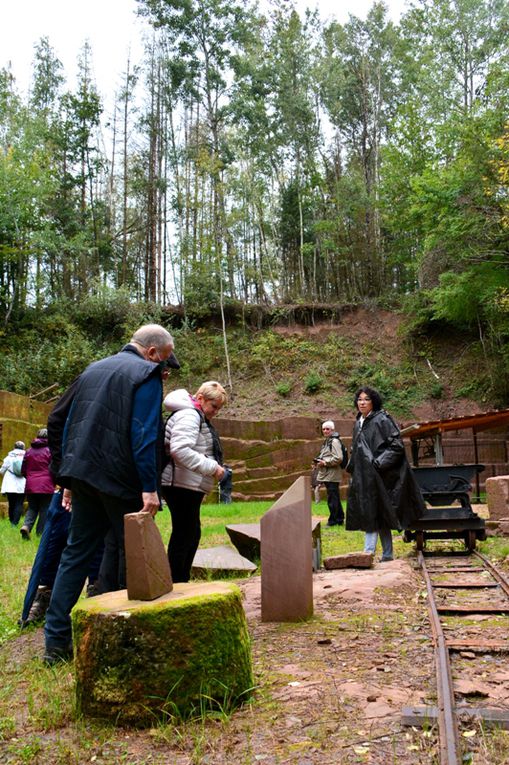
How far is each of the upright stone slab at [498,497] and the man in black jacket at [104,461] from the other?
8430mm

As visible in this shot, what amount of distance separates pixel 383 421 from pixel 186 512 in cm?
344

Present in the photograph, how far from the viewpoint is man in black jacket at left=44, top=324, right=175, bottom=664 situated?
3.71 m

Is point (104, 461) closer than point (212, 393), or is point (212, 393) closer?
point (104, 461)

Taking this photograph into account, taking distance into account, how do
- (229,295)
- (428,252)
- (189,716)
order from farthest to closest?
1. (229,295)
2. (428,252)
3. (189,716)

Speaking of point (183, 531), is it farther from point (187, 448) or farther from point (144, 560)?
point (144, 560)

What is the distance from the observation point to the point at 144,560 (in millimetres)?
3188

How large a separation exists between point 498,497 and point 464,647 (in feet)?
24.4

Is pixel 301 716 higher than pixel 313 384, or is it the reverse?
pixel 313 384

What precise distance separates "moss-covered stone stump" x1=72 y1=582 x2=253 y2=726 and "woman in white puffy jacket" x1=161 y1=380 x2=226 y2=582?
1.44 m

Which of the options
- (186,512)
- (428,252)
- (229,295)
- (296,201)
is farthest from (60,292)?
(186,512)

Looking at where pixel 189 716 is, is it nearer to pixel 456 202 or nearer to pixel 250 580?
pixel 250 580

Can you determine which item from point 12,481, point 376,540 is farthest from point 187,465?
point 12,481

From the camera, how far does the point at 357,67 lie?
115ft

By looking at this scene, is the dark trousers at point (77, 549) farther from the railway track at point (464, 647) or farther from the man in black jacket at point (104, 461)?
the railway track at point (464, 647)
